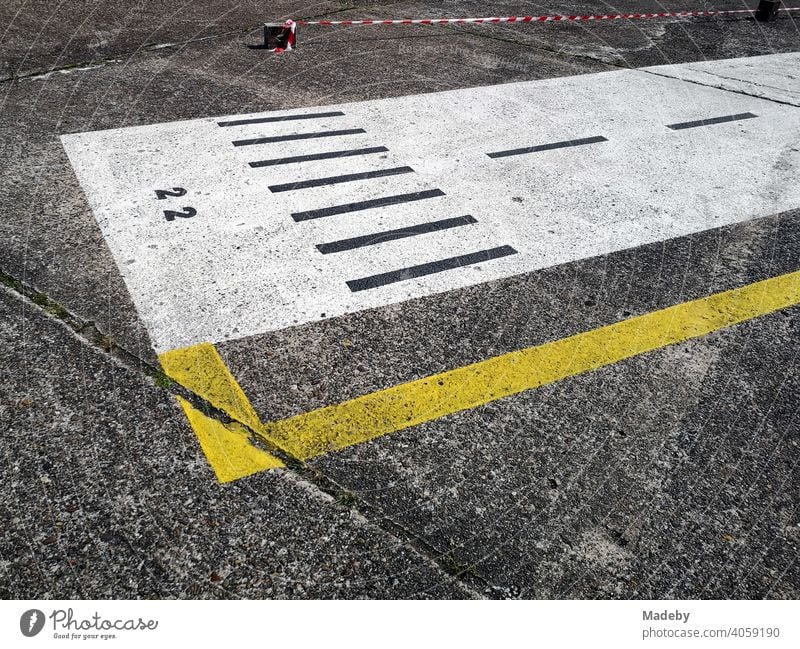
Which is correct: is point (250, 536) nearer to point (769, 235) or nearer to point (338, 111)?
point (769, 235)

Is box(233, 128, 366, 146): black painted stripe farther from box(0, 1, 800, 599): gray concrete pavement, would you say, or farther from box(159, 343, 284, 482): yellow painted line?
box(159, 343, 284, 482): yellow painted line

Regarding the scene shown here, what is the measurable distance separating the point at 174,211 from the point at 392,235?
50.7 inches

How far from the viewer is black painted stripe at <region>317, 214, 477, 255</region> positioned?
415 cm

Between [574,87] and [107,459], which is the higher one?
[574,87]

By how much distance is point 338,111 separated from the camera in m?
6.03

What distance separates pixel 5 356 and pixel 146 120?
300cm

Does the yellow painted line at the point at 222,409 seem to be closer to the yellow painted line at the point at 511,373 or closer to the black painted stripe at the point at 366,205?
the yellow painted line at the point at 511,373

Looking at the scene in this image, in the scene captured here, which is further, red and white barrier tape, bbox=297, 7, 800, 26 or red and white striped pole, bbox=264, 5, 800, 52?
red and white barrier tape, bbox=297, 7, 800, 26

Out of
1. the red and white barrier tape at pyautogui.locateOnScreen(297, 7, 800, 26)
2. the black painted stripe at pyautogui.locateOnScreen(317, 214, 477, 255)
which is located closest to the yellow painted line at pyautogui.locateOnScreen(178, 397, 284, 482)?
the black painted stripe at pyautogui.locateOnScreen(317, 214, 477, 255)

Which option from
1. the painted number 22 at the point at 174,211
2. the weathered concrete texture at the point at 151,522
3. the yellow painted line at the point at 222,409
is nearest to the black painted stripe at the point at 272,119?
the painted number 22 at the point at 174,211

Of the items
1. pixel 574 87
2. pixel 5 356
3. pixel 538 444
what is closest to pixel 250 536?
pixel 538 444

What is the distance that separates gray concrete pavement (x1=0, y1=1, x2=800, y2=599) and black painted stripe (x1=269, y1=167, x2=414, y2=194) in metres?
1.19

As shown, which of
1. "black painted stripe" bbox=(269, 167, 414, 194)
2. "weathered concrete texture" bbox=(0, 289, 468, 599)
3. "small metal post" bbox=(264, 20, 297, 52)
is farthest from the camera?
"small metal post" bbox=(264, 20, 297, 52)

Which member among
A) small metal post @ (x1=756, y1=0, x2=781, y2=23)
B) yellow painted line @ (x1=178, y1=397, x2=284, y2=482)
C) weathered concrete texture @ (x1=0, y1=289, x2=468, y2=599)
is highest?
small metal post @ (x1=756, y1=0, x2=781, y2=23)
